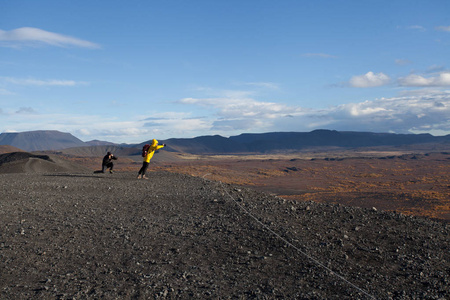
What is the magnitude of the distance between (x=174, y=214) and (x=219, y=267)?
4.00 m

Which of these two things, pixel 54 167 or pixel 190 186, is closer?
pixel 190 186

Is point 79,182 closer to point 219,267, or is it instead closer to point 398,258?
point 219,267

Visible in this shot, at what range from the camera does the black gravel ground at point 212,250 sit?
5.67 meters

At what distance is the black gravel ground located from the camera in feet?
18.6

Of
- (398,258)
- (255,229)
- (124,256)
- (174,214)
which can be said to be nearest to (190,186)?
(174,214)

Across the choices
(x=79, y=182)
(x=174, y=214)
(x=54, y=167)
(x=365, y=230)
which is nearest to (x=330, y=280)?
(x=365, y=230)

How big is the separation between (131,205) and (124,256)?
4608 mm

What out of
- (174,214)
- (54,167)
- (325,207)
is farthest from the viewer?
(54,167)

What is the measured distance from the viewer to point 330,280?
6.00 metres

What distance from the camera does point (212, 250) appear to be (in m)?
7.26

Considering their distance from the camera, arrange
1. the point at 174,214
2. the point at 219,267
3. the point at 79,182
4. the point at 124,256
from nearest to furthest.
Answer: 1. the point at 219,267
2. the point at 124,256
3. the point at 174,214
4. the point at 79,182

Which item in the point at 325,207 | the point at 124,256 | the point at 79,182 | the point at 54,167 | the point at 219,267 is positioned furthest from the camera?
the point at 54,167

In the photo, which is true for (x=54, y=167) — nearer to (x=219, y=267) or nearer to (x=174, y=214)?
(x=174, y=214)

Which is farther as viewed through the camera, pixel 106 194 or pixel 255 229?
pixel 106 194
